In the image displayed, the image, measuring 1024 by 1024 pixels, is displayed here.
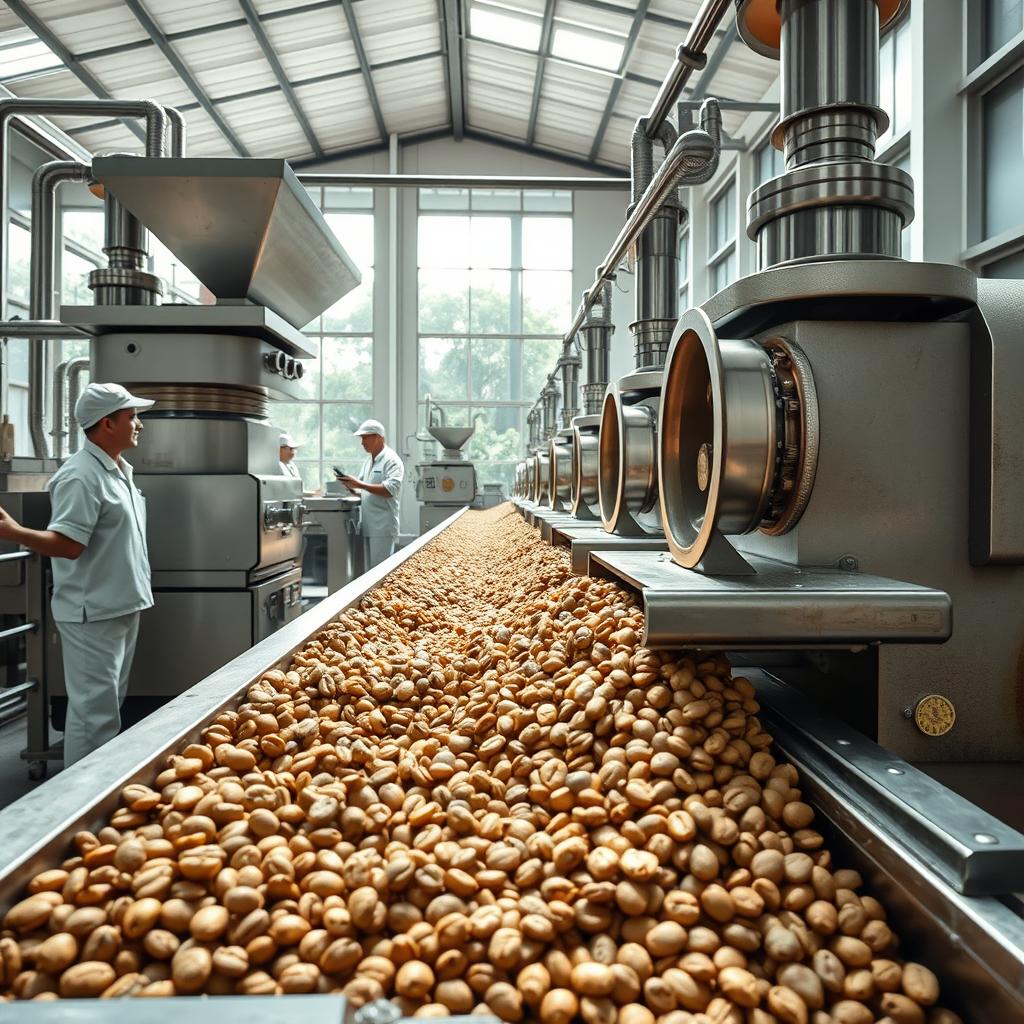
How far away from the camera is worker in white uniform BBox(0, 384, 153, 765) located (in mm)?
2189

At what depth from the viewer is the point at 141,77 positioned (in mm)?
7531

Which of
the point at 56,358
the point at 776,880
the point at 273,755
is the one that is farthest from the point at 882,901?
the point at 56,358

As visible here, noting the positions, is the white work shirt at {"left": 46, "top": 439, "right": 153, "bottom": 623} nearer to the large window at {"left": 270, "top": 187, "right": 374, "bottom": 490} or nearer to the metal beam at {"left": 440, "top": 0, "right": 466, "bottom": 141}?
the metal beam at {"left": 440, "top": 0, "right": 466, "bottom": 141}

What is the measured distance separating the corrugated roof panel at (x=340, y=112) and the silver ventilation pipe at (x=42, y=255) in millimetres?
6561

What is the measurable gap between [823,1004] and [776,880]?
0.12m

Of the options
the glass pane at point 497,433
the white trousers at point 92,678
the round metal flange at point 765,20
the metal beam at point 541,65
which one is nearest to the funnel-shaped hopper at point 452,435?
the glass pane at point 497,433

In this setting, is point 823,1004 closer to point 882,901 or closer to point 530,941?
point 882,901

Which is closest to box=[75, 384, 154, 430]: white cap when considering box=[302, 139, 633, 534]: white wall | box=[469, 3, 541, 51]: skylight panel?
box=[469, 3, 541, 51]: skylight panel

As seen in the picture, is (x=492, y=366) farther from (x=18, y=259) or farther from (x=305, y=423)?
(x=18, y=259)

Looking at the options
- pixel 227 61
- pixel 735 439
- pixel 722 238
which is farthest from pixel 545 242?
pixel 735 439

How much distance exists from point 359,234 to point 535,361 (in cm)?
306

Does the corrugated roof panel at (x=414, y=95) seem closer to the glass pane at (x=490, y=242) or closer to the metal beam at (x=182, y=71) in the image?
the glass pane at (x=490, y=242)

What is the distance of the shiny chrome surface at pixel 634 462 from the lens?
1863 millimetres

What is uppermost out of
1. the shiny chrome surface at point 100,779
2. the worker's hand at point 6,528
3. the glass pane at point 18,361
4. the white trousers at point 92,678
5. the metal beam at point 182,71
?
the metal beam at point 182,71
